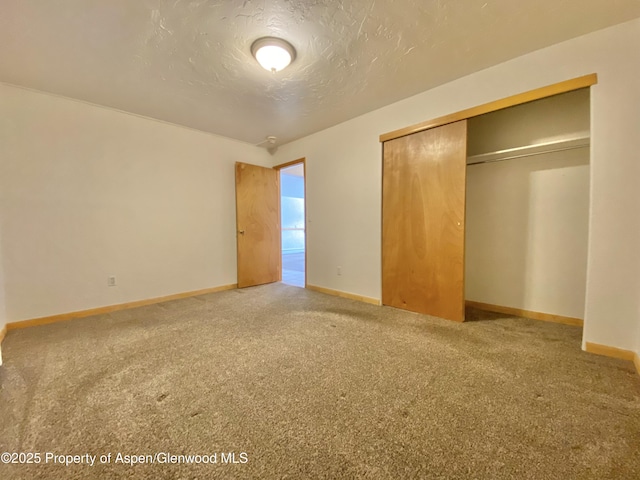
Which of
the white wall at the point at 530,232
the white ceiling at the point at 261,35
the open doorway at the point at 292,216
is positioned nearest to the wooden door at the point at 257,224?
the white ceiling at the point at 261,35

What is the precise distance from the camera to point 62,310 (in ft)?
8.74

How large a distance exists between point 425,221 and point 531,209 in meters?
1.13

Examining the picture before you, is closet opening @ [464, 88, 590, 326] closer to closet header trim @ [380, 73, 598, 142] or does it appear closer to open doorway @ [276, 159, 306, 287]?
closet header trim @ [380, 73, 598, 142]

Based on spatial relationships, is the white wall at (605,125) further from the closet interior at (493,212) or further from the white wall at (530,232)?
the white wall at (530,232)

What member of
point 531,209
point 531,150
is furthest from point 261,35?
point 531,209

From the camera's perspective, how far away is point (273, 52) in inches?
74.9

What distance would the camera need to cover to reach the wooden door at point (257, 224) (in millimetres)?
4094

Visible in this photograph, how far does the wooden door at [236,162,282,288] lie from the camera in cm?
409

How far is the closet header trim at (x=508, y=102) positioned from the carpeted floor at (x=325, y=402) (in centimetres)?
205

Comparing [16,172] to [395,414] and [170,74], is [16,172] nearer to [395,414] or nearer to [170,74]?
[170,74]

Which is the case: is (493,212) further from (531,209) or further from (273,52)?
(273,52)

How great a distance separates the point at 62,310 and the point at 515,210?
5118 mm

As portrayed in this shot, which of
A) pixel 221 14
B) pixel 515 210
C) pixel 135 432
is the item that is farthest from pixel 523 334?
pixel 221 14

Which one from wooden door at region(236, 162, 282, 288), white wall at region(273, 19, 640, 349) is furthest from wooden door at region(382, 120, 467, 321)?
wooden door at region(236, 162, 282, 288)
